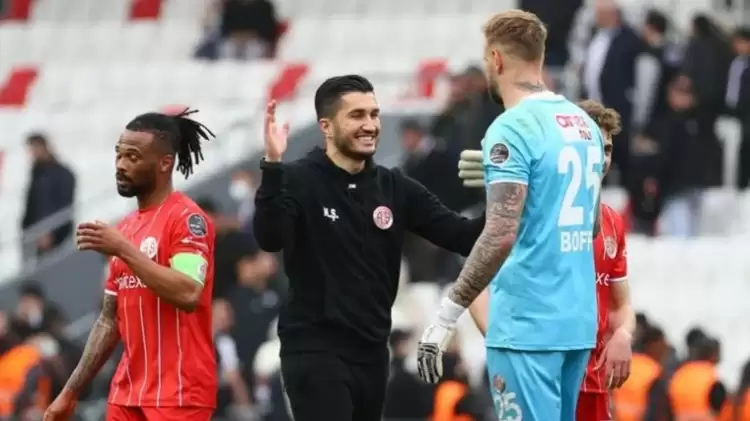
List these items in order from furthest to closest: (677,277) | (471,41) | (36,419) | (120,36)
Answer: (120,36), (471,41), (677,277), (36,419)

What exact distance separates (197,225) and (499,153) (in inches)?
60.8

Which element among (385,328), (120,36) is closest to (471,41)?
(120,36)

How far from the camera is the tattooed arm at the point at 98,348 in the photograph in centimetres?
948

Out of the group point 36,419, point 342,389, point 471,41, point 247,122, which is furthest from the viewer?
point 471,41

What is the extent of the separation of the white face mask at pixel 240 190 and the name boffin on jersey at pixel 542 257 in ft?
40.5

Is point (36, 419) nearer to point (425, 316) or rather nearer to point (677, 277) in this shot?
point (425, 316)

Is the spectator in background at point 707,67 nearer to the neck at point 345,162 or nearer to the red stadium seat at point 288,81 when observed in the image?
the red stadium seat at point 288,81

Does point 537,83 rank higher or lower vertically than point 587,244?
higher

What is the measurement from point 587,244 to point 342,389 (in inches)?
50.6

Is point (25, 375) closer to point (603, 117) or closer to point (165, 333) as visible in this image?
point (165, 333)

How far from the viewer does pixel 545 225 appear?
8531mm

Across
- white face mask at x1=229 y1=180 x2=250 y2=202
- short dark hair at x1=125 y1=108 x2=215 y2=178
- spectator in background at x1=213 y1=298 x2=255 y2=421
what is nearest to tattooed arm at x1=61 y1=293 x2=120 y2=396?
short dark hair at x1=125 y1=108 x2=215 y2=178

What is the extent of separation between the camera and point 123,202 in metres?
23.0

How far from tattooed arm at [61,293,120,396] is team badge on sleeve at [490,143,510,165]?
195cm
